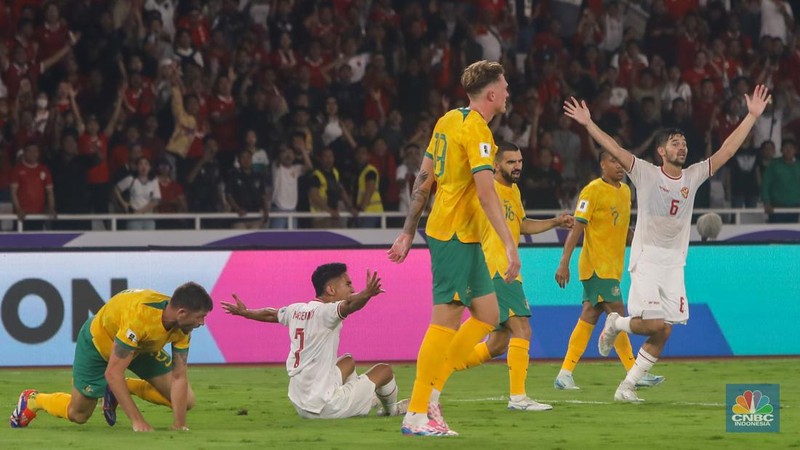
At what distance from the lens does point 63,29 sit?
2114cm

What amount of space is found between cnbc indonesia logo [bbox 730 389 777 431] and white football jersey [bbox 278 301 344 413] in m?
2.83

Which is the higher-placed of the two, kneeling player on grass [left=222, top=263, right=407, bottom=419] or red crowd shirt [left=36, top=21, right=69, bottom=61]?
red crowd shirt [left=36, top=21, right=69, bottom=61]

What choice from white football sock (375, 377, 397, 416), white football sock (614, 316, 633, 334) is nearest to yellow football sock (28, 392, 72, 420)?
white football sock (375, 377, 397, 416)

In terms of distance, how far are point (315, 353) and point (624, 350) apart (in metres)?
3.76

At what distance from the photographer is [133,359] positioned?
1102 centimetres

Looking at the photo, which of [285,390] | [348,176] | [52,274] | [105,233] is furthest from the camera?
[348,176]

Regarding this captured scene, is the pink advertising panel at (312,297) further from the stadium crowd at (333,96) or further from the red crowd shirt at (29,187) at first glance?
the red crowd shirt at (29,187)

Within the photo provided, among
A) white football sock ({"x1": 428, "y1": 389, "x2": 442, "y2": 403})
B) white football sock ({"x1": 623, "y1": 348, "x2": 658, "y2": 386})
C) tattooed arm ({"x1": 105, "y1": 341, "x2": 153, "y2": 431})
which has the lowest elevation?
white football sock ({"x1": 623, "y1": 348, "x2": 658, "y2": 386})

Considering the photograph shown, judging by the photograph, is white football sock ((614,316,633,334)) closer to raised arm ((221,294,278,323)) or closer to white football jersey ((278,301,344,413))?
white football jersey ((278,301,344,413))

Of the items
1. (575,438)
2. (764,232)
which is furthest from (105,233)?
(575,438)

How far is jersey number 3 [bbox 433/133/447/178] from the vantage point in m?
10.0

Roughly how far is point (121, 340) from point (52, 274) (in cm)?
599

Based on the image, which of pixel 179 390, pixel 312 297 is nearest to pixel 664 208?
pixel 179 390

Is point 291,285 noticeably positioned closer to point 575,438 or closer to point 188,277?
point 188,277
